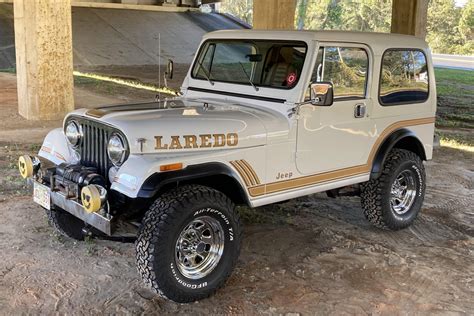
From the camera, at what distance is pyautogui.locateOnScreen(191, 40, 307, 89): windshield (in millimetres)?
4516

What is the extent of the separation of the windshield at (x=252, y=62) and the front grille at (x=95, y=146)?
1.38 meters

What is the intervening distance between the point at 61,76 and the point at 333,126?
25.7 ft

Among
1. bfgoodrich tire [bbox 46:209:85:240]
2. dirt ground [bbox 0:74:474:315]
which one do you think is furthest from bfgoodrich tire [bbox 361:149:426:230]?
bfgoodrich tire [bbox 46:209:85:240]

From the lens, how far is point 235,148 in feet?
13.1

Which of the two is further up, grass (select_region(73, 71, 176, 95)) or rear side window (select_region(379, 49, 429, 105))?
rear side window (select_region(379, 49, 429, 105))

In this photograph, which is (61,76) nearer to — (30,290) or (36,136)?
(36,136)

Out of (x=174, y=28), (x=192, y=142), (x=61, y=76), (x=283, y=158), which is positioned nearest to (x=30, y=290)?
(x=192, y=142)

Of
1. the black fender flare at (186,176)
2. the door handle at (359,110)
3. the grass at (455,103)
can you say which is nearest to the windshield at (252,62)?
the door handle at (359,110)

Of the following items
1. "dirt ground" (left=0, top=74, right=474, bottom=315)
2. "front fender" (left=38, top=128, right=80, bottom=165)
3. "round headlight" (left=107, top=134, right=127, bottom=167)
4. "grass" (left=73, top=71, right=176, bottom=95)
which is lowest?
"dirt ground" (left=0, top=74, right=474, bottom=315)

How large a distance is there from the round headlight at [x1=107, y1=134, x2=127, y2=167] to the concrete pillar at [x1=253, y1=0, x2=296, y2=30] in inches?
410

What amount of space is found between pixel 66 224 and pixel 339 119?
2.52m

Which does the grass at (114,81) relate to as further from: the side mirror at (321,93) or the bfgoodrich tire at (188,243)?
the bfgoodrich tire at (188,243)

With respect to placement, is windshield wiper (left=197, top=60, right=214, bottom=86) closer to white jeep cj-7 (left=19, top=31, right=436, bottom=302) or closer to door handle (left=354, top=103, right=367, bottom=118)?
white jeep cj-7 (left=19, top=31, right=436, bottom=302)

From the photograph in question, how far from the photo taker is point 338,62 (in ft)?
15.3
